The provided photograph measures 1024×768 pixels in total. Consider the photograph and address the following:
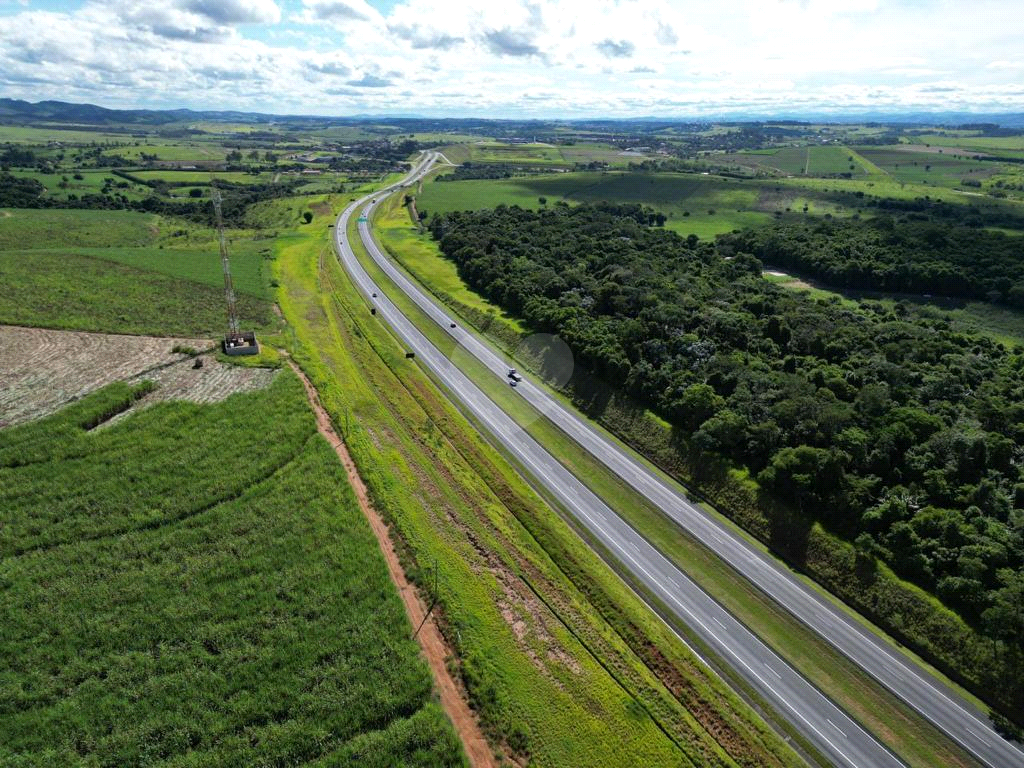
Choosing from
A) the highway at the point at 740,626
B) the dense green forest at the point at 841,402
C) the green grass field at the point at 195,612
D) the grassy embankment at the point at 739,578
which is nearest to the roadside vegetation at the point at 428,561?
the green grass field at the point at 195,612

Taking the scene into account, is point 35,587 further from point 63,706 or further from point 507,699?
point 507,699

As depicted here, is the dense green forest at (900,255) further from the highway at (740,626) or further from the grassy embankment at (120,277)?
the grassy embankment at (120,277)

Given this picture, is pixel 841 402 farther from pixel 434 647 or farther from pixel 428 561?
pixel 434 647

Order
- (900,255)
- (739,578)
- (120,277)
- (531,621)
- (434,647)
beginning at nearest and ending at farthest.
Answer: (434,647) < (531,621) < (739,578) < (120,277) < (900,255)

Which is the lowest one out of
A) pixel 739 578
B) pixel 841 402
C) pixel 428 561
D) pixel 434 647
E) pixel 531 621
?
pixel 739 578

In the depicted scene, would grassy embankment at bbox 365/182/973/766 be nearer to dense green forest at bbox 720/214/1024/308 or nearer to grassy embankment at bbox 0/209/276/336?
grassy embankment at bbox 0/209/276/336

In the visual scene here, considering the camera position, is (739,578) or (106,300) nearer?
(739,578)

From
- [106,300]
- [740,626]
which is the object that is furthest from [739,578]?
[106,300]
